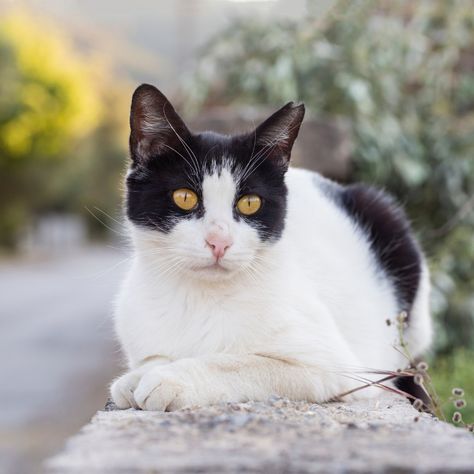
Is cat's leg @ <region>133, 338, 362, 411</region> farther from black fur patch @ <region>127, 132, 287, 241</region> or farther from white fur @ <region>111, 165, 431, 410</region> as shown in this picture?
black fur patch @ <region>127, 132, 287, 241</region>

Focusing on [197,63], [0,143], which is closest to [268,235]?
[197,63]

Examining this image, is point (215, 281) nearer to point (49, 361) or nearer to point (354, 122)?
point (354, 122)

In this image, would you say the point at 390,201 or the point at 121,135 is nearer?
the point at 390,201

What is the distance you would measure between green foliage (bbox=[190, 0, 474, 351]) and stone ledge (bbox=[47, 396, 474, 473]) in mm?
4285

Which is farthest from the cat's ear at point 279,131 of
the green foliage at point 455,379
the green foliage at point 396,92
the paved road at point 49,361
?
the green foliage at point 396,92

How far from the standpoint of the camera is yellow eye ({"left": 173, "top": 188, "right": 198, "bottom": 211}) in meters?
2.26

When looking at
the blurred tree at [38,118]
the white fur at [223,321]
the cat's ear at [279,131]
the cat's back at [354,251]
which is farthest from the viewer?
the blurred tree at [38,118]

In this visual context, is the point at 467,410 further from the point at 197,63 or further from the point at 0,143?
the point at 0,143

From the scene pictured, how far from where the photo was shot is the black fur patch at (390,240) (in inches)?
126

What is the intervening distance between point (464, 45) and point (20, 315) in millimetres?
7794

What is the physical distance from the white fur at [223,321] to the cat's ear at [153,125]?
0.19m

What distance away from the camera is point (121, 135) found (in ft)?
122

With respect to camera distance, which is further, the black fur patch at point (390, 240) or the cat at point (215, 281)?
the black fur patch at point (390, 240)

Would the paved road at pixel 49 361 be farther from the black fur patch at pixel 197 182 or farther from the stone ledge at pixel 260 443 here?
the stone ledge at pixel 260 443
